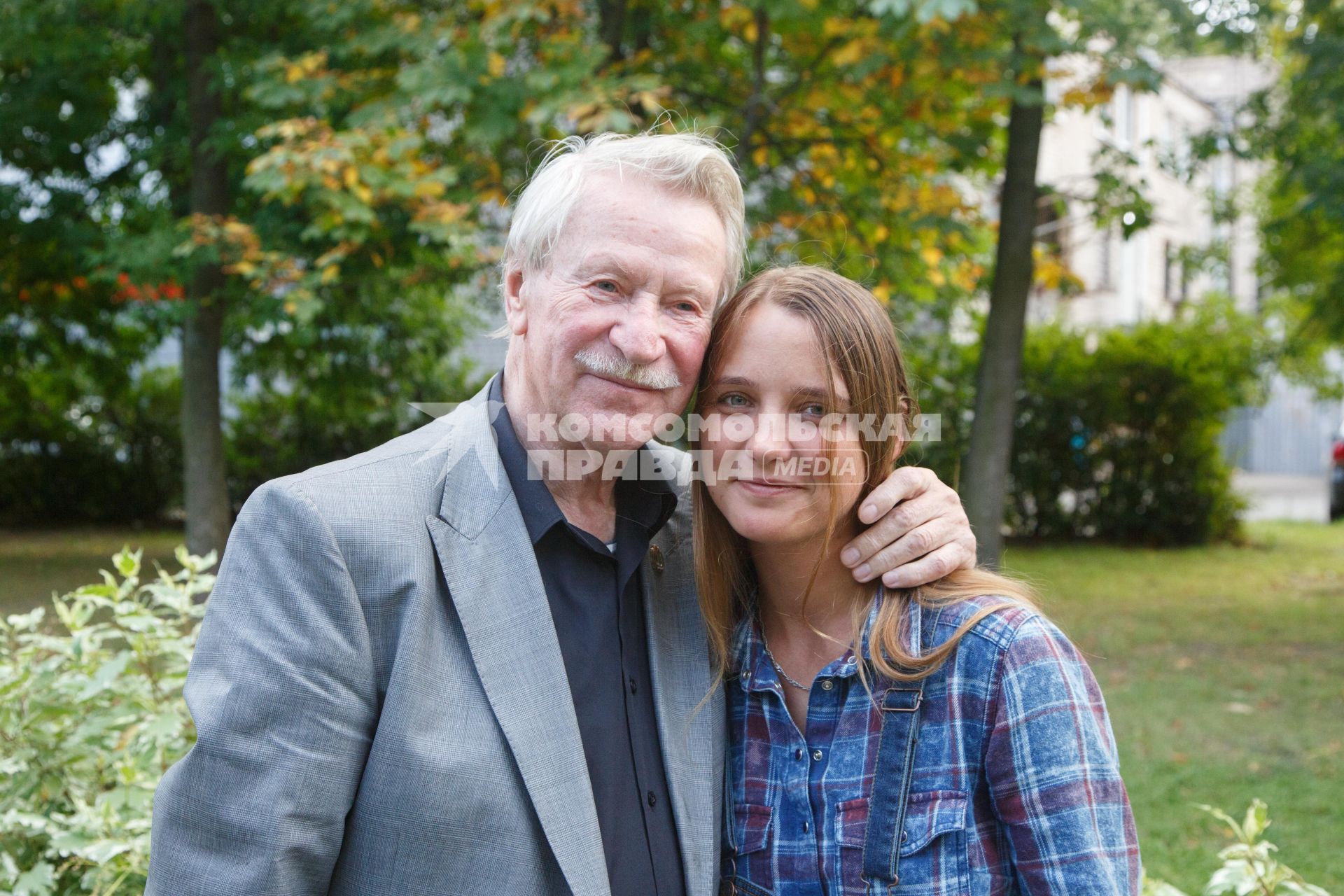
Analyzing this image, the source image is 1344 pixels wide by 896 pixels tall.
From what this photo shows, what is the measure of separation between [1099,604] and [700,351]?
334 inches

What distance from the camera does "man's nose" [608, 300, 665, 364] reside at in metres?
1.95

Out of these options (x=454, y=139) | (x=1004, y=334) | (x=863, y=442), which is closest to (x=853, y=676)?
(x=863, y=442)

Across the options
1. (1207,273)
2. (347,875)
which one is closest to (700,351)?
(347,875)

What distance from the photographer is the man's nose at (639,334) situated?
1.95m

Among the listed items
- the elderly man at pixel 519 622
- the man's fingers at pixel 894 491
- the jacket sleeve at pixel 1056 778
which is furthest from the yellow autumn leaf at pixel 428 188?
the jacket sleeve at pixel 1056 778

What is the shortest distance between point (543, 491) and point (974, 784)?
0.87 meters

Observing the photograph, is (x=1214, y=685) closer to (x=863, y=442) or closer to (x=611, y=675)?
(x=863, y=442)

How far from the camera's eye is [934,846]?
5.68ft

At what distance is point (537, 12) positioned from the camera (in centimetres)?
585

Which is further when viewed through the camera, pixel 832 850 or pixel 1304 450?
pixel 1304 450

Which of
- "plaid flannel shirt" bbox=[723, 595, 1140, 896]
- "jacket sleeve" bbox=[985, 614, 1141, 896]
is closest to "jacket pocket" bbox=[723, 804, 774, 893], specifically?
"plaid flannel shirt" bbox=[723, 595, 1140, 896]

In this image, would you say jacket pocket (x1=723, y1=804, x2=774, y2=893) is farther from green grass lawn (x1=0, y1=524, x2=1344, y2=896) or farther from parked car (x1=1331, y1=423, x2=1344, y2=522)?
parked car (x1=1331, y1=423, x2=1344, y2=522)

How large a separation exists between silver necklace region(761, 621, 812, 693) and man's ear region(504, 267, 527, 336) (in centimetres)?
73

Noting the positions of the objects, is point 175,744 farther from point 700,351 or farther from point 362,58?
point 362,58
